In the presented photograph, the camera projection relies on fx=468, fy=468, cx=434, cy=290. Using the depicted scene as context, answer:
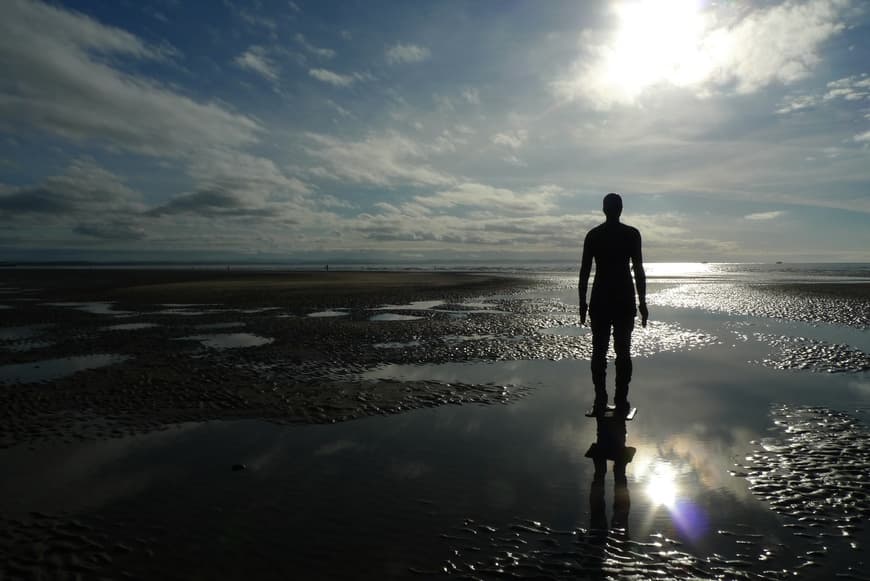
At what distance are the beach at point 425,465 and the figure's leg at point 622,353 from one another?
0.91 m

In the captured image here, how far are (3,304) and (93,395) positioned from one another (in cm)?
3340

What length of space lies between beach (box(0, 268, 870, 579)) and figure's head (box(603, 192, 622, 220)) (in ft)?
11.3

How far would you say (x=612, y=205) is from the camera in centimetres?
741

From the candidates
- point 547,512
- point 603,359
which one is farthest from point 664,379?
point 547,512

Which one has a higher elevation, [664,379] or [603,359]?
[603,359]

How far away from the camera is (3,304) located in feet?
113

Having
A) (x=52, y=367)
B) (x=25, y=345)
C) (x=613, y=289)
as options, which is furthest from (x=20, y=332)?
(x=613, y=289)

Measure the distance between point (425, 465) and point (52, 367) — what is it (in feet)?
45.1

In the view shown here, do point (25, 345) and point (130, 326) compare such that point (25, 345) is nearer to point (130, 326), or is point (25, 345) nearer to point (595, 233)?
point (130, 326)

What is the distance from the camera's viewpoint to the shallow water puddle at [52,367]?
1289cm

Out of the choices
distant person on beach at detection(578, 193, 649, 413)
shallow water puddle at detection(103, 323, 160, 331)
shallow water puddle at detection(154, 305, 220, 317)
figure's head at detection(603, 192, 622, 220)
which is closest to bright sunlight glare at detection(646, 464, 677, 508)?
distant person on beach at detection(578, 193, 649, 413)

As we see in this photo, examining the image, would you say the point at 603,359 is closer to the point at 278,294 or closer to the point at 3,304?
the point at 278,294

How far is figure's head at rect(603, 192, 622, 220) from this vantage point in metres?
7.41

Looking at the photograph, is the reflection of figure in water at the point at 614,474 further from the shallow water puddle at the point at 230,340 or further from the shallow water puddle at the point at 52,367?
the shallow water puddle at the point at 230,340
